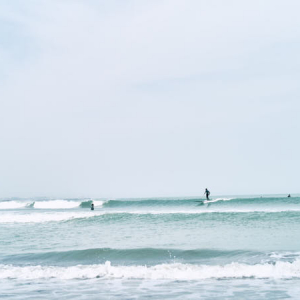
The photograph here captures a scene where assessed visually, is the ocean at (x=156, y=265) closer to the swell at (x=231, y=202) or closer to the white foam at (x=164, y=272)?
the white foam at (x=164, y=272)

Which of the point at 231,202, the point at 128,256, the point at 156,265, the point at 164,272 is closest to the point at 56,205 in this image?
the point at 231,202

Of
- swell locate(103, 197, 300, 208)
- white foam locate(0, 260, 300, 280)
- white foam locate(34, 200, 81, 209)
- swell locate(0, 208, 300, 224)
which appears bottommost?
white foam locate(0, 260, 300, 280)

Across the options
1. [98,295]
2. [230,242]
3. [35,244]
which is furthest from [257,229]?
[98,295]

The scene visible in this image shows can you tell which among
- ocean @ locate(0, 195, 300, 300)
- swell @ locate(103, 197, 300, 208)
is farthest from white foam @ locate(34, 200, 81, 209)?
ocean @ locate(0, 195, 300, 300)

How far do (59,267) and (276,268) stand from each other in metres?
5.91

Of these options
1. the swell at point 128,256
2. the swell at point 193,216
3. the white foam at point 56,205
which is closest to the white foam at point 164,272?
the swell at point 128,256

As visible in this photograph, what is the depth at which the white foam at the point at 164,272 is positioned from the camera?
9.55m

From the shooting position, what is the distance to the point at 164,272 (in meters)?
9.95

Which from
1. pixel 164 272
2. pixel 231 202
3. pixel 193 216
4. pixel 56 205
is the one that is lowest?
pixel 164 272

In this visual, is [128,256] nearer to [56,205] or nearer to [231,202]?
[231,202]

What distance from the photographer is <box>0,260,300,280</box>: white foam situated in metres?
9.55

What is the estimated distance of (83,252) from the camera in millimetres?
13094

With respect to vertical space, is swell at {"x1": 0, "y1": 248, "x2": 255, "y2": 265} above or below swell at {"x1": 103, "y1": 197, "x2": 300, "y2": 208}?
below

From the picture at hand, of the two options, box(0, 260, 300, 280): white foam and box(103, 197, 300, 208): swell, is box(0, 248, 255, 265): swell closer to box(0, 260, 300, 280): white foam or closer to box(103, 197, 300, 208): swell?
box(0, 260, 300, 280): white foam
